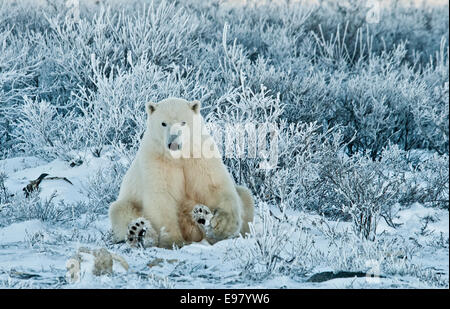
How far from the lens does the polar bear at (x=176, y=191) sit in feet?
13.5

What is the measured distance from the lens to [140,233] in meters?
4.06

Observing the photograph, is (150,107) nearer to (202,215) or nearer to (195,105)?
(195,105)

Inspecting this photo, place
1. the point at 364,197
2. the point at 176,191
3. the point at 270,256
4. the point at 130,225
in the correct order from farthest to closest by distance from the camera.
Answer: the point at 364,197
the point at 176,191
the point at 130,225
the point at 270,256

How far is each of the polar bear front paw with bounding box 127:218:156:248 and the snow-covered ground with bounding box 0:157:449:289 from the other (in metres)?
0.07

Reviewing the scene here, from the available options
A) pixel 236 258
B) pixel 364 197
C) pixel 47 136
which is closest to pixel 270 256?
pixel 236 258

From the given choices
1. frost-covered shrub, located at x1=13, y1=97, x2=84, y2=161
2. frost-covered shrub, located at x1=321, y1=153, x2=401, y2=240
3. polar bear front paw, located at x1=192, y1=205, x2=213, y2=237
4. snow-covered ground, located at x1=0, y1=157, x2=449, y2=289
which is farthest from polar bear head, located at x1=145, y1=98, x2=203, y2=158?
frost-covered shrub, located at x1=13, y1=97, x2=84, y2=161

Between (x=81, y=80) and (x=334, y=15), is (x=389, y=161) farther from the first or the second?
(x=334, y=15)

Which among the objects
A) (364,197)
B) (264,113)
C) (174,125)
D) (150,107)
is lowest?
(364,197)

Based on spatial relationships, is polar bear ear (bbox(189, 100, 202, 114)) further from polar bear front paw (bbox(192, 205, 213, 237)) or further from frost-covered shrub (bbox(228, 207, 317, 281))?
frost-covered shrub (bbox(228, 207, 317, 281))

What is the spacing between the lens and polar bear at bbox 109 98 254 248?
162 inches

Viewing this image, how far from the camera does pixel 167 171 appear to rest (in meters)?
4.18

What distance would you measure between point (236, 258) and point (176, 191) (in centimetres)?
64
